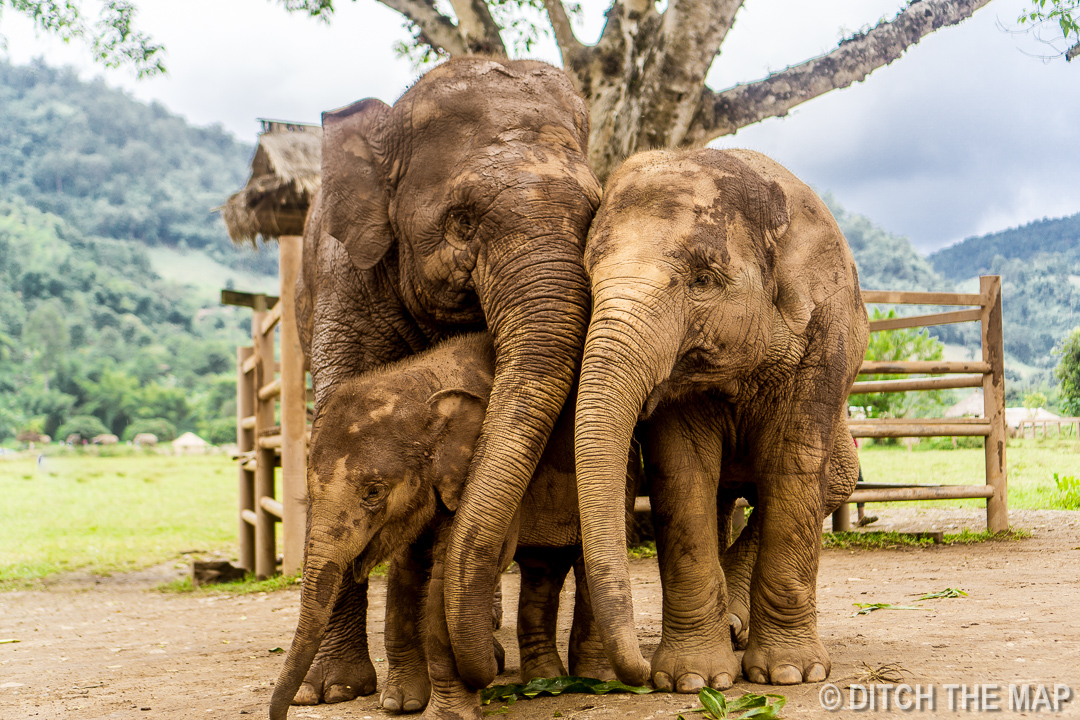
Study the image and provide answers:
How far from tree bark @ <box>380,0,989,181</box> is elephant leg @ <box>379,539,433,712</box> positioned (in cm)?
553

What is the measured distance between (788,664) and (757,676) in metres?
0.14

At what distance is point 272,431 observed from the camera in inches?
371

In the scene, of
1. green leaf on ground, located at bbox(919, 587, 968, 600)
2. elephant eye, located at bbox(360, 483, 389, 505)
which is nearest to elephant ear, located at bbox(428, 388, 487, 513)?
elephant eye, located at bbox(360, 483, 389, 505)

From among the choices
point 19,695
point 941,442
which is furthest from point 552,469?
point 941,442

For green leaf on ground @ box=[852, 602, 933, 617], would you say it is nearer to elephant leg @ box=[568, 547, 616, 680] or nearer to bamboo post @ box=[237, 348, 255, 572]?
elephant leg @ box=[568, 547, 616, 680]

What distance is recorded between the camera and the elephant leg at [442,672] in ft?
11.4

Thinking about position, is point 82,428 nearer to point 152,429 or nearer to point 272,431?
point 152,429

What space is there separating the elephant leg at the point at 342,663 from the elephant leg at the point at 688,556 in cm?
136

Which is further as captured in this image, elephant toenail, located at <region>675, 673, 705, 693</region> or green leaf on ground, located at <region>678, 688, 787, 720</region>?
elephant toenail, located at <region>675, 673, 705, 693</region>

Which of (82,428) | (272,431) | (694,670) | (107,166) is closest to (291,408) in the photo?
(272,431)

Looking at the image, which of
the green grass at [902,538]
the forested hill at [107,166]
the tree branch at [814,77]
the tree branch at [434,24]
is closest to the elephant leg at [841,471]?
the green grass at [902,538]

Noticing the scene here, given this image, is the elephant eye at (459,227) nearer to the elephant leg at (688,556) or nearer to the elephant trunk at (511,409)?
the elephant trunk at (511,409)

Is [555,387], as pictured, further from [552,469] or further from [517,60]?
[517,60]

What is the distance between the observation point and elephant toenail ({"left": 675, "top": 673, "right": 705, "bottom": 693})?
3738 millimetres
